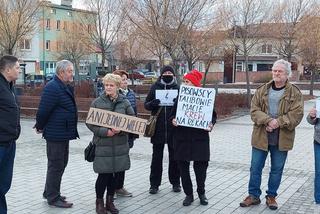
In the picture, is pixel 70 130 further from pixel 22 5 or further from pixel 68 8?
pixel 68 8

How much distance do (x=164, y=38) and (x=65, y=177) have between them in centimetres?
1086

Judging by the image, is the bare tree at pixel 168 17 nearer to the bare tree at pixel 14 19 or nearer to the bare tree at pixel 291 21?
the bare tree at pixel 14 19

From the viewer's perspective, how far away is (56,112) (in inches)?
254

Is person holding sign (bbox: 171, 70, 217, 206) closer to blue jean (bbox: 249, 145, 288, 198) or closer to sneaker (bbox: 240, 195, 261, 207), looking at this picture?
sneaker (bbox: 240, 195, 261, 207)

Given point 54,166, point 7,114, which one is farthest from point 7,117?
point 54,166

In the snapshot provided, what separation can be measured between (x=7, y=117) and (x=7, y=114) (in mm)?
34

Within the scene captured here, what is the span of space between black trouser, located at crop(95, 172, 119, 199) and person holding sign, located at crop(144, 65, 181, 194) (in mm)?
1149

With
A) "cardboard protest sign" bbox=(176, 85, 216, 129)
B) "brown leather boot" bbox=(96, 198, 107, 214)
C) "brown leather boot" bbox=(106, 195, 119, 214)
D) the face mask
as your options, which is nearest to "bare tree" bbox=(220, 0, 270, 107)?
the face mask

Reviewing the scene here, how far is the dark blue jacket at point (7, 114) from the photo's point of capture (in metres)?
5.36

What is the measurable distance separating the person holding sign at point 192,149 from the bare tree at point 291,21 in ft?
76.3

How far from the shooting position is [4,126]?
5.37 meters

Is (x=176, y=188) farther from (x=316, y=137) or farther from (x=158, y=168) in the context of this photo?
(x=316, y=137)

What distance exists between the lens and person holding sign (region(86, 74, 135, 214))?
599 centimetres

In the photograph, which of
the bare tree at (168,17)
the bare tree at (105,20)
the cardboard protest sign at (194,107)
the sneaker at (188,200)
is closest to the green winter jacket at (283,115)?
the cardboard protest sign at (194,107)
